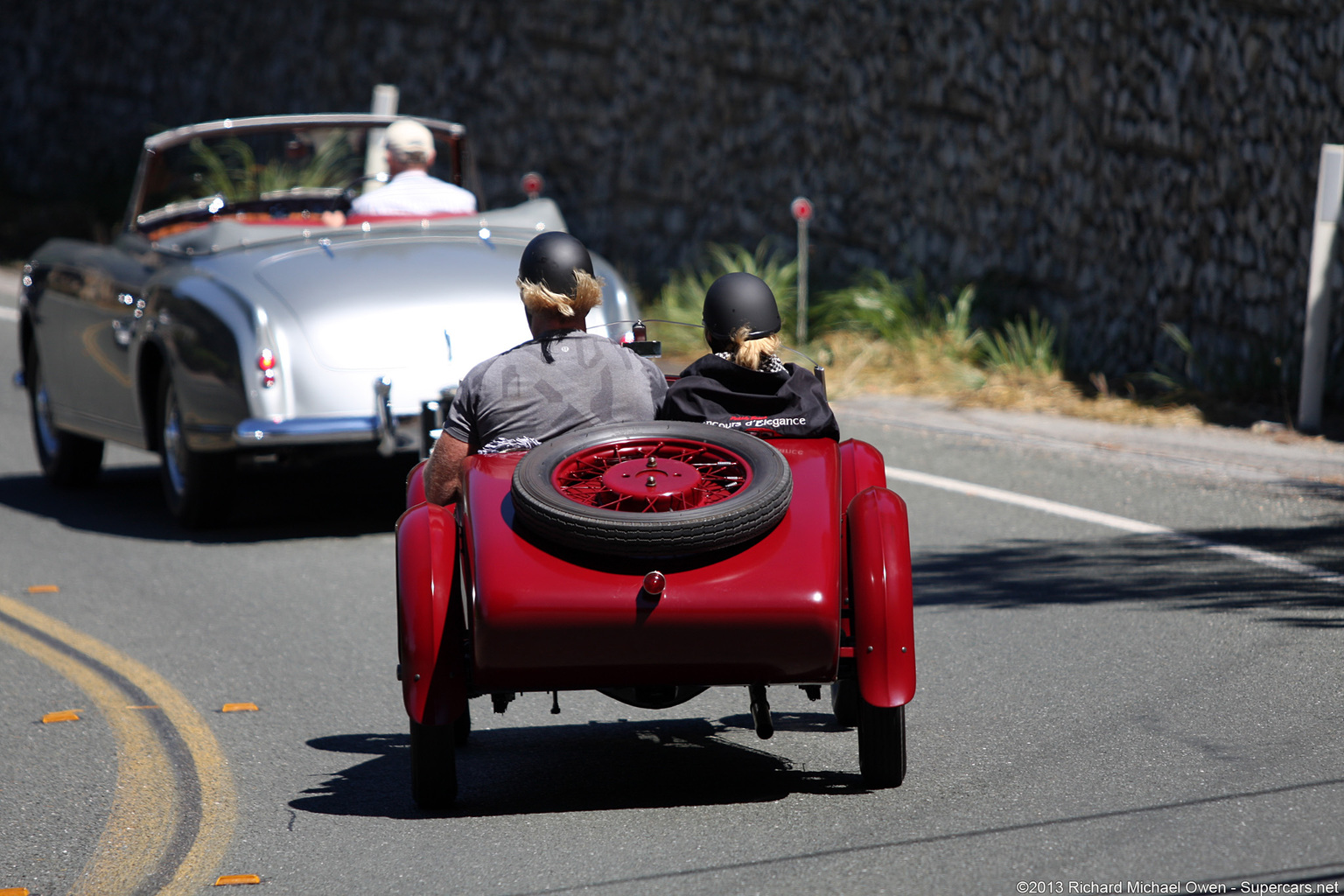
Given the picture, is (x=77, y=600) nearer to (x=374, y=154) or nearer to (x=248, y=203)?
(x=248, y=203)

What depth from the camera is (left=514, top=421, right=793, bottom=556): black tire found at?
409 cm

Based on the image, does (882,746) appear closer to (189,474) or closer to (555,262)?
(555,262)

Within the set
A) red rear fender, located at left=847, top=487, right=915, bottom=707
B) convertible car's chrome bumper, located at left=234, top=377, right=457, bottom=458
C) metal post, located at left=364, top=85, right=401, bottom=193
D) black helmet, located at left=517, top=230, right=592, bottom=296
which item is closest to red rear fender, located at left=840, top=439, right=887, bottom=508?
red rear fender, located at left=847, top=487, right=915, bottom=707

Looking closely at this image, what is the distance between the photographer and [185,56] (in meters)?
23.3

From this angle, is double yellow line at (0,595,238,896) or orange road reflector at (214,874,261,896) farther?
double yellow line at (0,595,238,896)

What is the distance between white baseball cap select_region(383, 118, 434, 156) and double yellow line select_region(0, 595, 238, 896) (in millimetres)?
3669

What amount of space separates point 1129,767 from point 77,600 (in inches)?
186

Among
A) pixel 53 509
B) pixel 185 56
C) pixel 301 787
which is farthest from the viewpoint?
pixel 185 56

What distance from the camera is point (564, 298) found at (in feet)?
15.8

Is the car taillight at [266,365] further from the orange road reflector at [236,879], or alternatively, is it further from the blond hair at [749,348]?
the orange road reflector at [236,879]

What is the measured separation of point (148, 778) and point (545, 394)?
1649mm

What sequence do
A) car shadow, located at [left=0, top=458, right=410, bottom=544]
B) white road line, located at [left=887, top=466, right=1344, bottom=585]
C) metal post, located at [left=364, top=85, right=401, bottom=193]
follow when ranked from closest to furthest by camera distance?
white road line, located at [left=887, top=466, right=1344, bottom=585] → car shadow, located at [left=0, top=458, right=410, bottom=544] → metal post, located at [left=364, top=85, right=401, bottom=193]

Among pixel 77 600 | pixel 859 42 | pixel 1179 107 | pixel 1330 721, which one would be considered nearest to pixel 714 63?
pixel 859 42

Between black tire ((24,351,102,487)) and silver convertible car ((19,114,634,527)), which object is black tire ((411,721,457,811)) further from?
black tire ((24,351,102,487))
